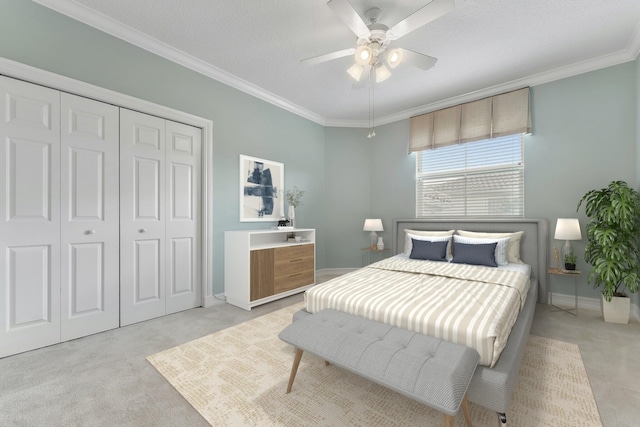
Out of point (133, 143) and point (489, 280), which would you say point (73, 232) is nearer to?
point (133, 143)

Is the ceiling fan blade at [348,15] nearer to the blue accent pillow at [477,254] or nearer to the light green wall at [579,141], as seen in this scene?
the blue accent pillow at [477,254]

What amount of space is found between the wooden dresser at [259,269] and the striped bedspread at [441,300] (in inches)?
47.4

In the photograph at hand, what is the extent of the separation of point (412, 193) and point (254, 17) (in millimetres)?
3493

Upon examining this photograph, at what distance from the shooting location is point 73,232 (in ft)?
7.93

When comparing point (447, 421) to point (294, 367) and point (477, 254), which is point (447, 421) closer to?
point (294, 367)

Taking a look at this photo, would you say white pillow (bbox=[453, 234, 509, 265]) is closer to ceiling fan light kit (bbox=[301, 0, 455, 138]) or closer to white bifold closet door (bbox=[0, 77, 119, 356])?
ceiling fan light kit (bbox=[301, 0, 455, 138])

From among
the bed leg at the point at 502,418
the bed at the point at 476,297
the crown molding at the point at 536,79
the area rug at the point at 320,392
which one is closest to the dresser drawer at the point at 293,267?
the bed at the point at 476,297

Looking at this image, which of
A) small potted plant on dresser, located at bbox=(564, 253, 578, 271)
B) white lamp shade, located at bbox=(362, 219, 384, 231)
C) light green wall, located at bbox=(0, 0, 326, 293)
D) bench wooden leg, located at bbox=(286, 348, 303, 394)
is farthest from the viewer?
Answer: white lamp shade, located at bbox=(362, 219, 384, 231)

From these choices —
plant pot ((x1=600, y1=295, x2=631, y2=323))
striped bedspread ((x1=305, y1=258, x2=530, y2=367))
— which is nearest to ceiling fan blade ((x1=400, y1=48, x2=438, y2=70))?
striped bedspread ((x1=305, y1=258, x2=530, y2=367))

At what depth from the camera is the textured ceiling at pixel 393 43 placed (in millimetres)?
2354

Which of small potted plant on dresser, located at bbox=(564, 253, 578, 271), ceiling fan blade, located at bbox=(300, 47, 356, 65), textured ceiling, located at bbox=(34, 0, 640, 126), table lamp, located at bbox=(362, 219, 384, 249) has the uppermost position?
textured ceiling, located at bbox=(34, 0, 640, 126)

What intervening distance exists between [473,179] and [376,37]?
2810 millimetres

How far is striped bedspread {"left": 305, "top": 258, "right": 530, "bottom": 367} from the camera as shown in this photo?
1554 millimetres

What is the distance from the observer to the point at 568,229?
3010 mm
